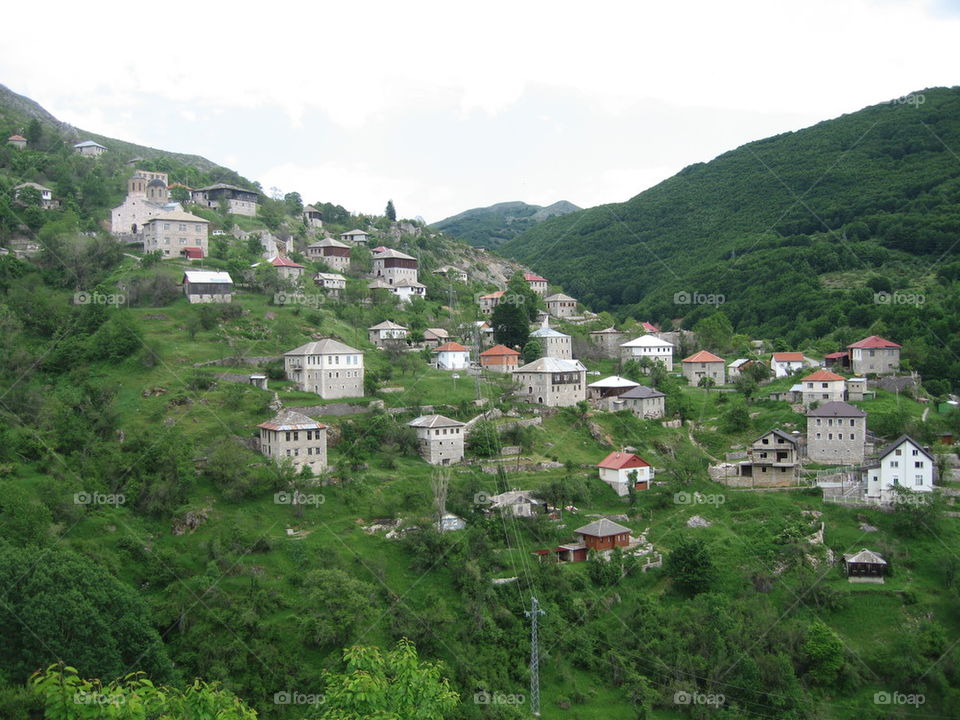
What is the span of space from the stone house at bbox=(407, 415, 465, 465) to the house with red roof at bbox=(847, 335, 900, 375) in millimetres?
29918

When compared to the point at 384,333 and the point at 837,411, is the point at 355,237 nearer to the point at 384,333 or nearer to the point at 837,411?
the point at 384,333

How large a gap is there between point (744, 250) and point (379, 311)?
182 feet

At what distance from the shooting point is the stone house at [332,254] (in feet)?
248

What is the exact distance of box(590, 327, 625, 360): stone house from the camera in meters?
73.1

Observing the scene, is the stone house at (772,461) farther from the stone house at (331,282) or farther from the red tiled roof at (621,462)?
the stone house at (331,282)

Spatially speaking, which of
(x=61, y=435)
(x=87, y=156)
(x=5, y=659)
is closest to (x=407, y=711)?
(x=5, y=659)

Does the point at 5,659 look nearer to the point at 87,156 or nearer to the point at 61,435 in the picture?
the point at 61,435

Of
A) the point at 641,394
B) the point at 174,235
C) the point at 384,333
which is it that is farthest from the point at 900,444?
the point at 174,235

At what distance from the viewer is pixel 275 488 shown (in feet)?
131

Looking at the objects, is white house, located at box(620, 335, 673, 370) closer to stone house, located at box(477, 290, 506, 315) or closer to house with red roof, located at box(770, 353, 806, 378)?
house with red roof, located at box(770, 353, 806, 378)

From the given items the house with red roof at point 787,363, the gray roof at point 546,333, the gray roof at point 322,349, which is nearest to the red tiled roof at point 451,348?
the gray roof at point 546,333

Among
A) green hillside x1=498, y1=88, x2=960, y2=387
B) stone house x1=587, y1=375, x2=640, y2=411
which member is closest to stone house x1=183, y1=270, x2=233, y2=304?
stone house x1=587, y1=375, x2=640, y2=411

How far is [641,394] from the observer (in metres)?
55.2

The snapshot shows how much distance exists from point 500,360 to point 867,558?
28642 millimetres
